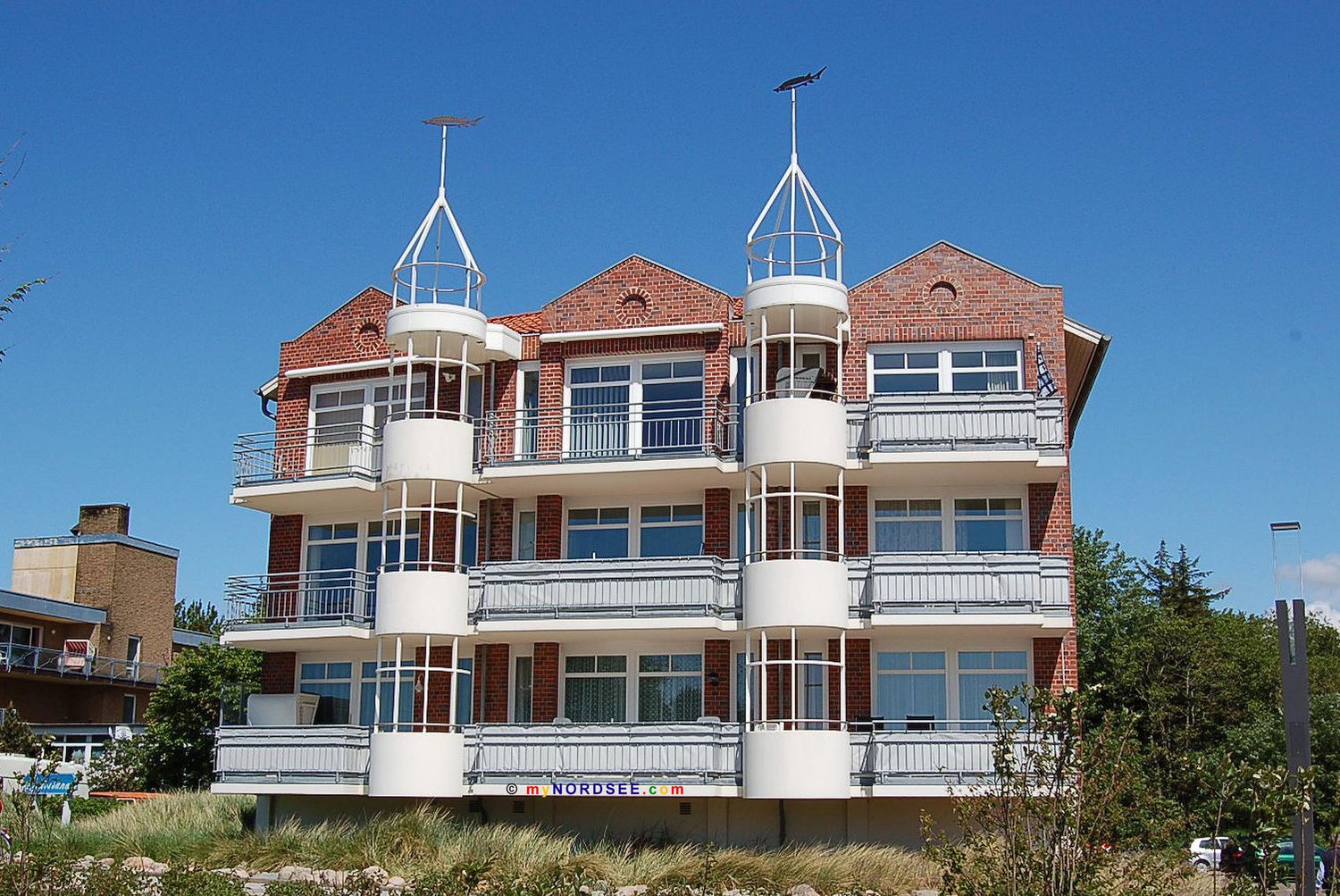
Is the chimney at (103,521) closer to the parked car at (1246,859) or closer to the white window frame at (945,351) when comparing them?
the white window frame at (945,351)

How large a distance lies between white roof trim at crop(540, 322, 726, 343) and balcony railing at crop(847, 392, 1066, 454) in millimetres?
3814

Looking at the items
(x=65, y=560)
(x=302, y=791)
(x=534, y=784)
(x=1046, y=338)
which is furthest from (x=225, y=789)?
(x=65, y=560)

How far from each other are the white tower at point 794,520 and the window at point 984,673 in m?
2.22

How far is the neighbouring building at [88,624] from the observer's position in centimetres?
5222

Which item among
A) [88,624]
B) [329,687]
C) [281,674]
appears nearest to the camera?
[329,687]

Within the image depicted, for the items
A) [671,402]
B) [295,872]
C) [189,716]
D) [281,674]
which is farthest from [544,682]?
[189,716]

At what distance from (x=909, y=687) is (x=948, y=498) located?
3.56 m

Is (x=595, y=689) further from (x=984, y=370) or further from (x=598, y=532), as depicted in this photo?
(x=984, y=370)

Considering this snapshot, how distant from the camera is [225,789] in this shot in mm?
28922

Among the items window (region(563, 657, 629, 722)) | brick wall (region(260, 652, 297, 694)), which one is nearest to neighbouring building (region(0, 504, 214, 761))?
brick wall (region(260, 652, 297, 694))

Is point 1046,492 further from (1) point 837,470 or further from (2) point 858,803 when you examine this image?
(2) point 858,803

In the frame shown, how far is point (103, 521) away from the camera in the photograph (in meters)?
58.2

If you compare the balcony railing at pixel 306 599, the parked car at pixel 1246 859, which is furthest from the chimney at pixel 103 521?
the parked car at pixel 1246 859

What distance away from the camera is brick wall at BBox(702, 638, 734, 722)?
2850 centimetres
